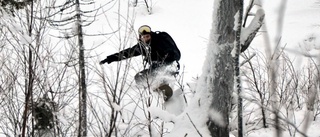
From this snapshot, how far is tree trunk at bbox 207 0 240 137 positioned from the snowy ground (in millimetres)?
4977

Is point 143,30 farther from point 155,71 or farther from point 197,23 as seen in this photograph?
point 197,23

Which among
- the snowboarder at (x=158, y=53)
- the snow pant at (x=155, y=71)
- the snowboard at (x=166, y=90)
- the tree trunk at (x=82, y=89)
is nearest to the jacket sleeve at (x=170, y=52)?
the snowboarder at (x=158, y=53)

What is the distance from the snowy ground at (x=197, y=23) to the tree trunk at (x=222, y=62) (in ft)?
16.3

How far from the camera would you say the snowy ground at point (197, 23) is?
11758 mm

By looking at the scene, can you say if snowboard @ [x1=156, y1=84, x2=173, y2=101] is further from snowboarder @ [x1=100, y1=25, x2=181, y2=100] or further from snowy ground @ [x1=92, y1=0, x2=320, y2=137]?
snowy ground @ [x1=92, y1=0, x2=320, y2=137]

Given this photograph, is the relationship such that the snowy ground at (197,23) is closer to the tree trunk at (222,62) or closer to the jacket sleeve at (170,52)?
the jacket sleeve at (170,52)

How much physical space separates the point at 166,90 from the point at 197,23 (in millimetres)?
9100

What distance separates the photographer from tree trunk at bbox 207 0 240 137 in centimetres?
418

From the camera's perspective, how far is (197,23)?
15.0 meters

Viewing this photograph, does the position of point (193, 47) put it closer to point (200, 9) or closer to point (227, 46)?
point (200, 9)

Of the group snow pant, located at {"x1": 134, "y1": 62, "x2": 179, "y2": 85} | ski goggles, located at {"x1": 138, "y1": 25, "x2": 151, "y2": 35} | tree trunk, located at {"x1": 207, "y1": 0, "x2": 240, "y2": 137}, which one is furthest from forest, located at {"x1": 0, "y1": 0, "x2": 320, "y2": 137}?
ski goggles, located at {"x1": 138, "y1": 25, "x2": 151, "y2": 35}

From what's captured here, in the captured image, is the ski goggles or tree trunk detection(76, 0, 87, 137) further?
the ski goggles

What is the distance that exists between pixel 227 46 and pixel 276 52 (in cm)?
336

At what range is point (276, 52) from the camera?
0.92 meters
